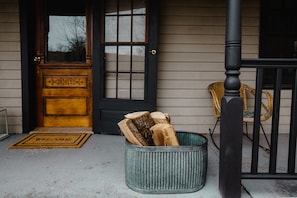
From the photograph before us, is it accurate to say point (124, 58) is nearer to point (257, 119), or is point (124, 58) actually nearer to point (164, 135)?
point (164, 135)

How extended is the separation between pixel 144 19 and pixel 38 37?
1432 mm

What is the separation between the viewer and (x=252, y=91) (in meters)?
3.53

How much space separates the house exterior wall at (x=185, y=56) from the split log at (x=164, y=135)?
5.61 ft

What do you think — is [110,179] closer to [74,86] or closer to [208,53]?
[74,86]

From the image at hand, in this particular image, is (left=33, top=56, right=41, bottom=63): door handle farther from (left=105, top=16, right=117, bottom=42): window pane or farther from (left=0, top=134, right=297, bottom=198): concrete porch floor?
(left=0, top=134, right=297, bottom=198): concrete porch floor

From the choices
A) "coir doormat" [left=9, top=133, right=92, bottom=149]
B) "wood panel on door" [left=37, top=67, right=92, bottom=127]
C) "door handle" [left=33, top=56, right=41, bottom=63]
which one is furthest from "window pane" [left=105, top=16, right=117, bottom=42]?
"coir doormat" [left=9, top=133, right=92, bottom=149]

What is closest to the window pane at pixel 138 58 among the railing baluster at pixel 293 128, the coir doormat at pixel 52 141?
the coir doormat at pixel 52 141

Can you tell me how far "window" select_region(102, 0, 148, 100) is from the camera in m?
3.54

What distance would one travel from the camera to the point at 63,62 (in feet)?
12.4

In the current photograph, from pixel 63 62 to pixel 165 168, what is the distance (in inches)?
94.8

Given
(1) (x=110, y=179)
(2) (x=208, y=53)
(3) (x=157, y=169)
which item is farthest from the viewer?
(2) (x=208, y=53)

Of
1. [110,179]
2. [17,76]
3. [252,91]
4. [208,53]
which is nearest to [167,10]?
[208,53]

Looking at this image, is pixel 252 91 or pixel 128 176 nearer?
pixel 128 176

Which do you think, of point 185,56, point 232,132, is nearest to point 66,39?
point 185,56
